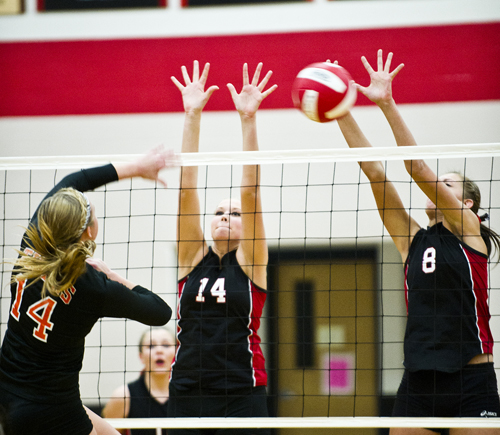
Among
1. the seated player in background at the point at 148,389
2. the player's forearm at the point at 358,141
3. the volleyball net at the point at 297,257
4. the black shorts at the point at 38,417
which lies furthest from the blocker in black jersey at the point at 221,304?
the volleyball net at the point at 297,257

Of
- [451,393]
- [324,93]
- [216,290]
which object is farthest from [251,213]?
[451,393]

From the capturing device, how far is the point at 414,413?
8.98 ft

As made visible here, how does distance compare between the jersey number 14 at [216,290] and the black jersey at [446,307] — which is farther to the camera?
the jersey number 14 at [216,290]

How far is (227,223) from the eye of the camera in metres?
3.12

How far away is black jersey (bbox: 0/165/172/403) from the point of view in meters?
2.07

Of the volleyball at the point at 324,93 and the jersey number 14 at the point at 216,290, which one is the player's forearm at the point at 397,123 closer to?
the volleyball at the point at 324,93

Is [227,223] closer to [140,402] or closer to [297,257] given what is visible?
[140,402]

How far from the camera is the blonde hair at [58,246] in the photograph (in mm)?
2021

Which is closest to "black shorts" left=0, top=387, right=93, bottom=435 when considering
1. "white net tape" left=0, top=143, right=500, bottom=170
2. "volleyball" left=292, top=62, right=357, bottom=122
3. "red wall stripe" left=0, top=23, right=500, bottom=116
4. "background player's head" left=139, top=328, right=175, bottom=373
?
"white net tape" left=0, top=143, right=500, bottom=170

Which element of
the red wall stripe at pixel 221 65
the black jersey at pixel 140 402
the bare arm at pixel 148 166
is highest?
the red wall stripe at pixel 221 65

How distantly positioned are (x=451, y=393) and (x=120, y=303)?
1.73 m

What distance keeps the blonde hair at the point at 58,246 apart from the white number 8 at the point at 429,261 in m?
1.74

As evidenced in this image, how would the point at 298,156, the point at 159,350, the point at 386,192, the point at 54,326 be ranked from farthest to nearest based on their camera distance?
the point at 159,350
the point at 386,192
the point at 298,156
the point at 54,326

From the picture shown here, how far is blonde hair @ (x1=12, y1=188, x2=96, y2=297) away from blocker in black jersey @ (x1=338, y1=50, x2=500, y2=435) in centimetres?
172
